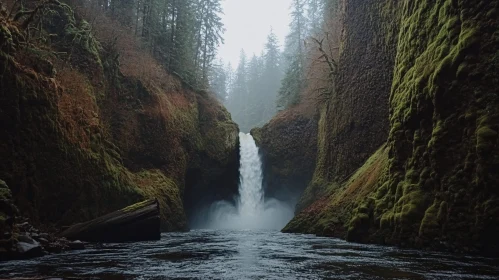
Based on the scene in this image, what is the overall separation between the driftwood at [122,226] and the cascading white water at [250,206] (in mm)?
19742

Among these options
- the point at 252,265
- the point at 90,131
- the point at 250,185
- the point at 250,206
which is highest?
the point at 90,131

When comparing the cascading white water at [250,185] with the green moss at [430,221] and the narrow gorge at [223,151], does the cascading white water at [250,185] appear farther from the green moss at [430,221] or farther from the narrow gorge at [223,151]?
the green moss at [430,221]

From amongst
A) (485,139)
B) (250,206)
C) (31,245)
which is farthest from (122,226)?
(250,206)

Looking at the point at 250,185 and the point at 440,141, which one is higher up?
the point at 440,141

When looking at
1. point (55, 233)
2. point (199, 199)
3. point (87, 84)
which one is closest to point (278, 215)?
Result: point (199, 199)

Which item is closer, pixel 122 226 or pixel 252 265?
pixel 252 265

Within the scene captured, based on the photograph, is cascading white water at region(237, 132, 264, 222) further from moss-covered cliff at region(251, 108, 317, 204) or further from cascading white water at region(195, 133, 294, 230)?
moss-covered cliff at region(251, 108, 317, 204)

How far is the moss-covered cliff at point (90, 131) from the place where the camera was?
38.7 ft

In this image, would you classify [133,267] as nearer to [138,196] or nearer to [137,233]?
[137,233]

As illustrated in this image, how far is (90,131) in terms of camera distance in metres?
16.4

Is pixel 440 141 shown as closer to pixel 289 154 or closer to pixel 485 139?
pixel 485 139

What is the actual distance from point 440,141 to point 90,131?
13651mm

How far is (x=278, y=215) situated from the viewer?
37.1 meters

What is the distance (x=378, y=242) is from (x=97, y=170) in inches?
445
